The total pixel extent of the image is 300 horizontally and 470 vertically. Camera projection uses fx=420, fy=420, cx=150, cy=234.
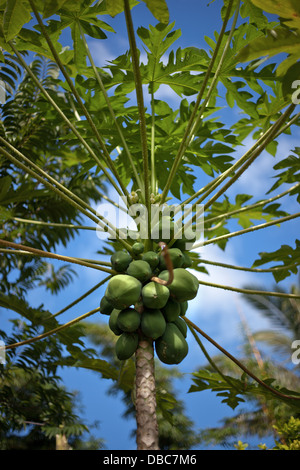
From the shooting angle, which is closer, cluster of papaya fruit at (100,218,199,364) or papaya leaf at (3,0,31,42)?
papaya leaf at (3,0,31,42)

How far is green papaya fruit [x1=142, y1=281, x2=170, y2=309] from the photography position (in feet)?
6.00

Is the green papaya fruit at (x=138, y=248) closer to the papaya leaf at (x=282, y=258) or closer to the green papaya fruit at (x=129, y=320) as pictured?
the green papaya fruit at (x=129, y=320)

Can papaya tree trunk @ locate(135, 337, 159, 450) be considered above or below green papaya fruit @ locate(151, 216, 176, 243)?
below

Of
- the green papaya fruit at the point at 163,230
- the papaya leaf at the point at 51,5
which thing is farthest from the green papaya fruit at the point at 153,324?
the papaya leaf at the point at 51,5

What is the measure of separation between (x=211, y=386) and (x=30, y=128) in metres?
4.06

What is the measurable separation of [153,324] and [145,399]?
31 centimetres

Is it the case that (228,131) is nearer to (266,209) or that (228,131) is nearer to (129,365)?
(266,209)

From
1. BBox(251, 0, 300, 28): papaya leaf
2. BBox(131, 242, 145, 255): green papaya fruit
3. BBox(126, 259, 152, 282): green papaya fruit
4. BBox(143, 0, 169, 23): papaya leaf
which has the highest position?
BBox(143, 0, 169, 23): papaya leaf

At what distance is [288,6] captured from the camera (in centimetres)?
152

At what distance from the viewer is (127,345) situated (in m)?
1.87

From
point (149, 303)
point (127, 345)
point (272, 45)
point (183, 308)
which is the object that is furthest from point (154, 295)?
point (272, 45)

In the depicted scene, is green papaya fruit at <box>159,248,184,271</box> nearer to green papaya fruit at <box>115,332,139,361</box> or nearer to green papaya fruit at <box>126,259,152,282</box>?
green papaya fruit at <box>126,259,152,282</box>

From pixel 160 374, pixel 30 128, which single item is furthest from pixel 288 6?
pixel 160 374

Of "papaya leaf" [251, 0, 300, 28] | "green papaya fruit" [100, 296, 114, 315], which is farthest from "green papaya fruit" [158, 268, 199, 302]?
"papaya leaf" [251, 0, 300, 28]
